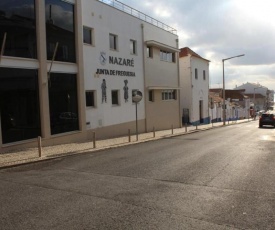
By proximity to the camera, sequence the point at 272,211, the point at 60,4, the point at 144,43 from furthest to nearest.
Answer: the point at 144,43, the point at 60,4, the point at 272,211

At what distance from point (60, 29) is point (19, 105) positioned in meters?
4.92

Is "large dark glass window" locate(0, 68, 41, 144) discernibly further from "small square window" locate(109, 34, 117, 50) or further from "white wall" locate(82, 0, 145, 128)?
"small square window" locate(109, 34, 117, 50)

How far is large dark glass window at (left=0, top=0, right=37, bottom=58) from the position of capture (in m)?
14.9

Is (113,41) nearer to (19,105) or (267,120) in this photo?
(19,105)

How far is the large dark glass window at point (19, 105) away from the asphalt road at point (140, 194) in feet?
11.9

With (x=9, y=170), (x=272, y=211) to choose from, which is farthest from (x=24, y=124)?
(x=272, y=211)

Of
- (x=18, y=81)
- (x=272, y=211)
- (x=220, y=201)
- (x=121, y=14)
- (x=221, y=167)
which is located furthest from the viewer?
(x=121, y=14)

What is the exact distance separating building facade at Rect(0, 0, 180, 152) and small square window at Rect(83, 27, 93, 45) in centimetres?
6

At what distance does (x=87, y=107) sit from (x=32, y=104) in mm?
5249

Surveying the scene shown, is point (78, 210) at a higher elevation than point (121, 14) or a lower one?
lower

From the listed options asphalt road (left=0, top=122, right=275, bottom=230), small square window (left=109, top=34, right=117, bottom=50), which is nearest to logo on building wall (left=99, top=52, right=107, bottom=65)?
small square window (left=109, top=34, right=117, bottom=50)

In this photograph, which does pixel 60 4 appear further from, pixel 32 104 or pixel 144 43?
pixel 144 43

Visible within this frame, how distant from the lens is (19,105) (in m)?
15.5

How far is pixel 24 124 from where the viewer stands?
1576cm
